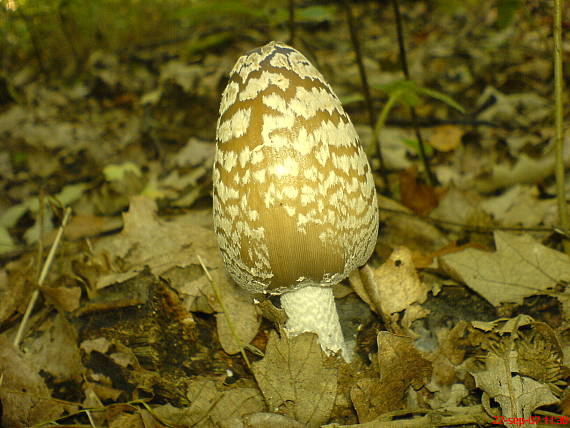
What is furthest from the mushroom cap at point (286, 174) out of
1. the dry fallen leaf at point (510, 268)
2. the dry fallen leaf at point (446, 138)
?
the dry fallen leaf at point (446, 138)

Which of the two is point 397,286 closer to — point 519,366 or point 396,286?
point 396,286

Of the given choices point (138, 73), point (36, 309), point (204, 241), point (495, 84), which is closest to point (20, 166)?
point (138, 73)

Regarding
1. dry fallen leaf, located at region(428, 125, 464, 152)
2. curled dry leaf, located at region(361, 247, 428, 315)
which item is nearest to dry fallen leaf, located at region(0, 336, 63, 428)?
curled dry leaf, located at region(361, 247, 428, 315)

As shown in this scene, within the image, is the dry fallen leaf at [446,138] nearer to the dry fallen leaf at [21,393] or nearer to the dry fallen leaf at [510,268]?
the dry fallen leaf at [510,268]

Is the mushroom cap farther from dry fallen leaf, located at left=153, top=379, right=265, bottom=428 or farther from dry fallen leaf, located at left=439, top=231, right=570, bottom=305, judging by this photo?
dry fallen leaf, located at left=439, top=231, right=570, bottom=305

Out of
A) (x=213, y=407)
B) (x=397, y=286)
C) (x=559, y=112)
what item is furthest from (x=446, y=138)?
(x=213, y=407)

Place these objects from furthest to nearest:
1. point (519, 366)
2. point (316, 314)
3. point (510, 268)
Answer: point (510, 268) → point (316, 314) → point (519, 366)
